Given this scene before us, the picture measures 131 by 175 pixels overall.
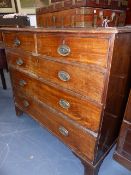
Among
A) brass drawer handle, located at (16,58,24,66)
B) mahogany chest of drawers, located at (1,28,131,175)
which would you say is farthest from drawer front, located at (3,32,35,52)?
brass drawer handle, located at (16,58,24,66)

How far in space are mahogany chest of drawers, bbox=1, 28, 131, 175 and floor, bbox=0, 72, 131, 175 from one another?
0.58ft

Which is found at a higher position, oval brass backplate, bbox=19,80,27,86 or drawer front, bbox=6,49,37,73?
drawer front, bbox=6,49,37,73

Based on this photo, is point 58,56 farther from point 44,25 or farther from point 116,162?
point 116,162

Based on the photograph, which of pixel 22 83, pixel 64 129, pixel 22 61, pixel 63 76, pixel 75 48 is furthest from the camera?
pixel 22 83

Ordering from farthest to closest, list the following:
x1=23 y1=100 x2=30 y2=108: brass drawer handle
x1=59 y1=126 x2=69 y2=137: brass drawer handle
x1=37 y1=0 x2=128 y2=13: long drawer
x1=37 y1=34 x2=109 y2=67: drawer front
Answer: x1=23 y1=100 x2=30 y2=108: brass drawer handle
x1=59 y1=126 x2=69 y2=137: brass drawer handle
x1=37 y1=0 x2=128 y2=13: long drawer
x1=37 y1=34 x2=109 y2=67: drawer front

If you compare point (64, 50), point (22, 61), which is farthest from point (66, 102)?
point (22, 61)

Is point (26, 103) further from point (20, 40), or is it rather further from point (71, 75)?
point (71, 75)

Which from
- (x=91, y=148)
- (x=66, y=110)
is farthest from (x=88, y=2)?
(x=91, y=148)

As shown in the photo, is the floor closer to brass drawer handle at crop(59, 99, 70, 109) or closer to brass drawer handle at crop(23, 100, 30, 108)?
brass drawer handle at crop(23, 100, 30, 108)

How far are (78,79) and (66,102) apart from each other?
0.70 ft

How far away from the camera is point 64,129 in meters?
1.12

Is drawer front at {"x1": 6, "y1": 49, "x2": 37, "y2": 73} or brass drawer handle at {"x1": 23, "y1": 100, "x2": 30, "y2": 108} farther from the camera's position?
brass drawer handle at {"x1": 23, "y1": 100, "x2": 30, "y2": 108}

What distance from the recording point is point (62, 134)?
117 centimetres

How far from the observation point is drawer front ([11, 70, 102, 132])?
0.88 metres
